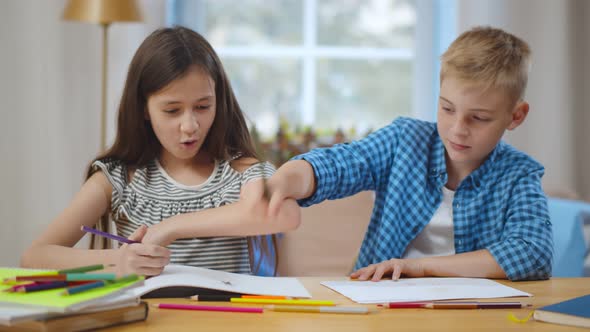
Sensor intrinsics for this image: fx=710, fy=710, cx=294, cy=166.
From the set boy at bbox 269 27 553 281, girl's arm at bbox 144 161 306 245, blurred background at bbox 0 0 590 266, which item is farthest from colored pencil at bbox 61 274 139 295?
blurred background at bbox 0 0 590 266

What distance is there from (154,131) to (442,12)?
272 centimetres

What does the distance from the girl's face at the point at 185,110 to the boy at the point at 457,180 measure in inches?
8.2

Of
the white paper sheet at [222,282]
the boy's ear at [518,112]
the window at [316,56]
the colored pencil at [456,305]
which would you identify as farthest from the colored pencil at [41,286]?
the window at [316,56]

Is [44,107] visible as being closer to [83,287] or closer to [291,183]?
[291,183]

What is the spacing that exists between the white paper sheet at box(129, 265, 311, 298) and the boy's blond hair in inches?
21.8

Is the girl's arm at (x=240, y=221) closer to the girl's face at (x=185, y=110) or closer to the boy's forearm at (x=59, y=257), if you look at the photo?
the boy's forearm at (x=59, y=257)

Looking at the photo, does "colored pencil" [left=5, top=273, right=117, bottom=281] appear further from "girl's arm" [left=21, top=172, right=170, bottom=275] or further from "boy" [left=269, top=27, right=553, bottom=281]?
"boy" [left=269, top=27, right=553, bottom=281]

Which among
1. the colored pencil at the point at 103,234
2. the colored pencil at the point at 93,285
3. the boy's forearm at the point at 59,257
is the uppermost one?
the colored pencil at the point at 103,234

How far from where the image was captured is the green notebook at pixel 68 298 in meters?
0.77

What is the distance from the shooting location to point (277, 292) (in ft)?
3.40

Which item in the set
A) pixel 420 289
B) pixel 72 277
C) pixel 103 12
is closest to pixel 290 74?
pixel 103 12

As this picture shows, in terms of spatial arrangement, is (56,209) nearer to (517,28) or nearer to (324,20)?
(324,20)

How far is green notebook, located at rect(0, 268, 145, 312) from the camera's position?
77 cm

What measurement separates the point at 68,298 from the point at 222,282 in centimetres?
29
